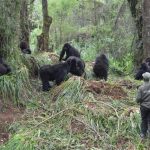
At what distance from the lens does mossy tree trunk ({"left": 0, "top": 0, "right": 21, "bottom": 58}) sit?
1127cm

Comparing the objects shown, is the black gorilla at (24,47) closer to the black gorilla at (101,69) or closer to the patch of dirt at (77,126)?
the black gorilla at (101,69)

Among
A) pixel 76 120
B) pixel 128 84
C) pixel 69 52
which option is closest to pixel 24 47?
pixel 69 52

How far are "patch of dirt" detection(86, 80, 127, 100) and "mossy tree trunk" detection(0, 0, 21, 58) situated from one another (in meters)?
2.28

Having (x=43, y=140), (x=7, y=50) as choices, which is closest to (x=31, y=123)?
(x=43, y=140)

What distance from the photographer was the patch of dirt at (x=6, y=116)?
854 cm

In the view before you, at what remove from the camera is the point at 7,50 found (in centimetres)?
1147

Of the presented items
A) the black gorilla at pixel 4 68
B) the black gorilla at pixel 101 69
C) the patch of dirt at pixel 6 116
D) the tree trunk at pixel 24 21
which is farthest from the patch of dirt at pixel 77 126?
the tree trunk at pixel 24 21

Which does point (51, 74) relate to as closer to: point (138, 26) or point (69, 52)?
point (69, 52)

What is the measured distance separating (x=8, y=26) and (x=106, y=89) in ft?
9.68

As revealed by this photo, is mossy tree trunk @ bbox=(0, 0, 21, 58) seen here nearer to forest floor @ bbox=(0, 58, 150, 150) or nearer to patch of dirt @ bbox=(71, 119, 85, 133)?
forest floor @ bbox=(0, 58, 150, 150)

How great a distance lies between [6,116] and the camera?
31.3 feet

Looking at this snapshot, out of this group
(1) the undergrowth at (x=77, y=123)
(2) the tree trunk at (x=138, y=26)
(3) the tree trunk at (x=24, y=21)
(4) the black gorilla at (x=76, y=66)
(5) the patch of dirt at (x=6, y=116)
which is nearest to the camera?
(1) the undergrowth at (x=77, y=123)

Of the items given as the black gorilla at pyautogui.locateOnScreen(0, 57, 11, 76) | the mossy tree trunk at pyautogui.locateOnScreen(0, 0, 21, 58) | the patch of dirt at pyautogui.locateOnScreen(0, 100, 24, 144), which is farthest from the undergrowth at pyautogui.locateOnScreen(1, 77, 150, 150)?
the mossy tree trunk at pyautogui.locateOnScreen(0, 0, 21, 58)

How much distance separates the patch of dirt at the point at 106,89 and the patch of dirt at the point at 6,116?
1.75 metres
